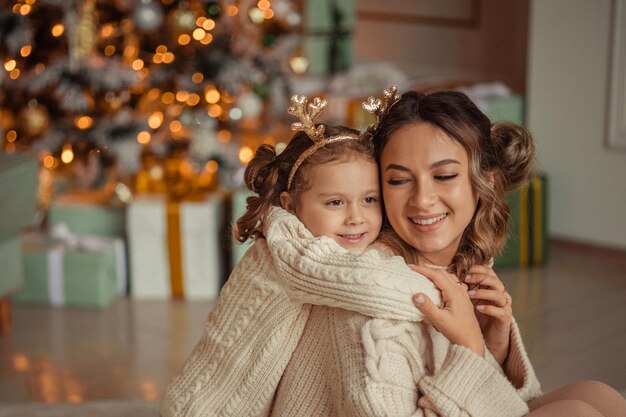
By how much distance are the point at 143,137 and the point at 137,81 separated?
23 cm

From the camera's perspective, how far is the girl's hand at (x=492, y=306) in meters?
→ 1.73

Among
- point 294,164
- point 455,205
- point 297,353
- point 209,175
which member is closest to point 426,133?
point 455,205

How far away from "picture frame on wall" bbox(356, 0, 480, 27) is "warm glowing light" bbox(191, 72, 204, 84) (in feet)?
6.45

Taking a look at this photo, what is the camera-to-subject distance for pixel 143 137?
3.93 meters

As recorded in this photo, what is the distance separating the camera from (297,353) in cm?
164

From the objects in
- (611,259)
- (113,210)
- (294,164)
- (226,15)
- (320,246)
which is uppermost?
(226,15)

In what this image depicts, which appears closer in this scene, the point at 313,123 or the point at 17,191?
the point at 313,123

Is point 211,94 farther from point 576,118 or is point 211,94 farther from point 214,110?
point 576,118

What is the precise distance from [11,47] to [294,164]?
93.0 inches

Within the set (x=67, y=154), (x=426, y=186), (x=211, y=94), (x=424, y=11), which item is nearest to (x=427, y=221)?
(x=426, y=186)

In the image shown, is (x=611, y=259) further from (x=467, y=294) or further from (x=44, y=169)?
(x=467, y=294)

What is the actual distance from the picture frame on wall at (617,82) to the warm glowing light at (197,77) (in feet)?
5.60

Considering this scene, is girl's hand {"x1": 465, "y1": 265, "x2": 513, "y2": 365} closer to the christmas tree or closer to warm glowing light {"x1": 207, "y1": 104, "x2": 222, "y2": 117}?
the christmas tree

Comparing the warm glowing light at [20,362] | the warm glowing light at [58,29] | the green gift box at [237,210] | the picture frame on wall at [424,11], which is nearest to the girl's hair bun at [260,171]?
the warm glowing light at [20,362]
